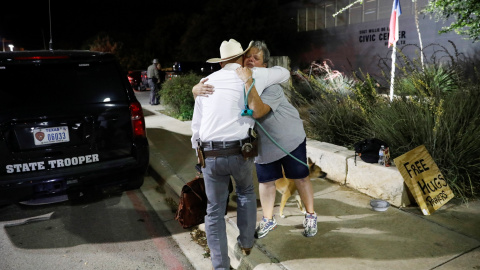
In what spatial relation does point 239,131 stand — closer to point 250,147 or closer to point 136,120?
point 250,147

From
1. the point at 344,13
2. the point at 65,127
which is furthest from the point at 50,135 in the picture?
the point at 344,13

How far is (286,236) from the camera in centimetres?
345

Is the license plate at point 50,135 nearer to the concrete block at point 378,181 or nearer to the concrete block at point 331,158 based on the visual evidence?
the concrete block at point 331,158

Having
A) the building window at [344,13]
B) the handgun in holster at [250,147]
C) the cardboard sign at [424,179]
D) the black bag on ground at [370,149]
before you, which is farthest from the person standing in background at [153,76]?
the building window at [344,13]

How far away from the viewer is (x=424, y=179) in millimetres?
3986

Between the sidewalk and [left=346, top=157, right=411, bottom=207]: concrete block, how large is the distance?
0.31 ft

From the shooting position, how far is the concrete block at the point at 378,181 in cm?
399

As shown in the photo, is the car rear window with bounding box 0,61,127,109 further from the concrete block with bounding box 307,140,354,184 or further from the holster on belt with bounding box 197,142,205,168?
the concrete block with bounding box 307,140,354,184

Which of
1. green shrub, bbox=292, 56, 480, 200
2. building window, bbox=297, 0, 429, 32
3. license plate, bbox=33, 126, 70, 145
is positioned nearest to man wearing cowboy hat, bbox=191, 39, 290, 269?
license plate, bbox=33, 126, 70, 145

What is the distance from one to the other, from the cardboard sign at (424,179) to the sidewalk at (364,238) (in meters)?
0.11

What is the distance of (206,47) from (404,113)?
86.5 feet

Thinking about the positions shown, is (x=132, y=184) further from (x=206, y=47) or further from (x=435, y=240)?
(x=206, y=47)

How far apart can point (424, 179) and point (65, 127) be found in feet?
12.4

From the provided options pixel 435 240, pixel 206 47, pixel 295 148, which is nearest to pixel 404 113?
pixel 435 240
